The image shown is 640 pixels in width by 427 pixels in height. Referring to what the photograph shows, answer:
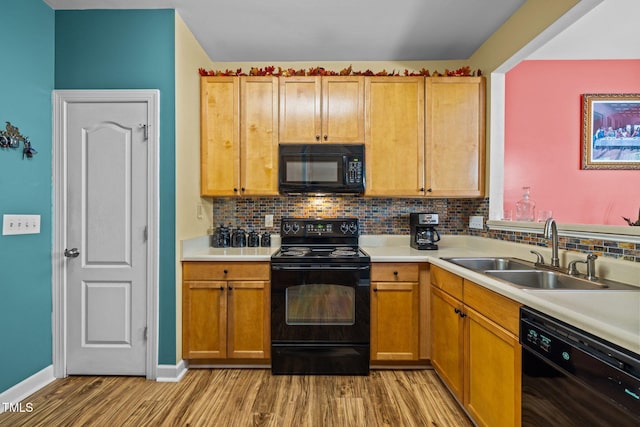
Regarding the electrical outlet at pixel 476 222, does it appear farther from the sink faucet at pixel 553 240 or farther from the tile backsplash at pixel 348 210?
the sink faucet at pixel 553 240

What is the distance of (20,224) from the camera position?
203 cm

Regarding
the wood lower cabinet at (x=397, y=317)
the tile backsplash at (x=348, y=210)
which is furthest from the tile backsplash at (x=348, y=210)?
the wood lower cabinet at (x=397, y=317)

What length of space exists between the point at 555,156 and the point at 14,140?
408 centimetres

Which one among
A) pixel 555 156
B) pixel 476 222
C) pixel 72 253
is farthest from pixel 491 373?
pixel 72 253

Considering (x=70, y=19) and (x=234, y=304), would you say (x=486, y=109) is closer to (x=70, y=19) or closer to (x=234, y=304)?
(x=234, y=304)

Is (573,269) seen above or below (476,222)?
below

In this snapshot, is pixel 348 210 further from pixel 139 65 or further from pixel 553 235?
pixel 139 65

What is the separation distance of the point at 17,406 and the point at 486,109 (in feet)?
12.9

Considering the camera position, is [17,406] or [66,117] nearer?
[17,406]

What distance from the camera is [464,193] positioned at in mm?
2750

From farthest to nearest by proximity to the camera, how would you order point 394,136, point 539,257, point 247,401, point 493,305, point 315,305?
1. point 394,136
2. point 315,305
3. point 247,401
4. point 539,257
5. point 493,305

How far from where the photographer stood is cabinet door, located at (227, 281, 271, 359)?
95.4 inches

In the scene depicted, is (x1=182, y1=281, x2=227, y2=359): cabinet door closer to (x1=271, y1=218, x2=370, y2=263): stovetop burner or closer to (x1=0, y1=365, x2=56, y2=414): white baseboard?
(x1=271, y1=218, x2=370, y2=263): stovetop burner

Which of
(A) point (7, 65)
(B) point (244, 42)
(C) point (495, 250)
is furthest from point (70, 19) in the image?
(C) point (495, 250)
